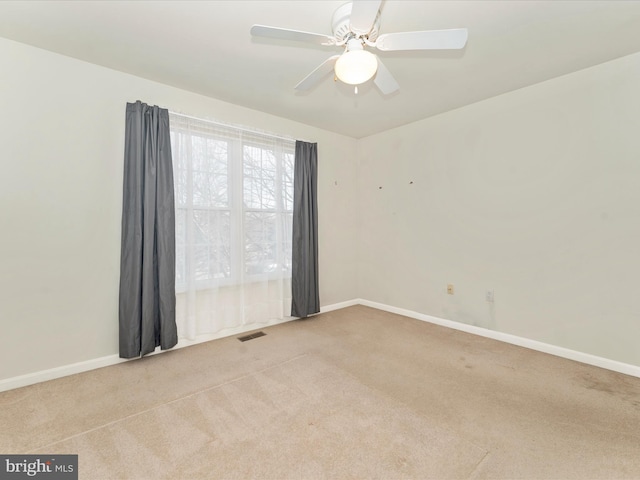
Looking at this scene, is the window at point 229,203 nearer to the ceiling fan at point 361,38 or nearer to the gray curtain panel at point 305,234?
the gray curtain panel at point 305,234

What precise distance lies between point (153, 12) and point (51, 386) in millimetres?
2758

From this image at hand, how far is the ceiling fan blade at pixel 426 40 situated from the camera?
4.89 feet

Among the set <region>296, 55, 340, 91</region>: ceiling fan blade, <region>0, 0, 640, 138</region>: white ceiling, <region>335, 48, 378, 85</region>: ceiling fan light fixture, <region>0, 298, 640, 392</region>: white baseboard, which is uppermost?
<region>0, 0, 640, 138</region>: white ceiling

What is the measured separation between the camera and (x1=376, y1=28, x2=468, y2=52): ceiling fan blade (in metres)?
1.49

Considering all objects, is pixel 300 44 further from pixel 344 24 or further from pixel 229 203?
pixel 229 203

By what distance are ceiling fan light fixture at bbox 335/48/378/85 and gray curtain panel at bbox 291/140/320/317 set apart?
6.74 feet

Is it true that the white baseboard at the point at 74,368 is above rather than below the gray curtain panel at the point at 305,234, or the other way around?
below

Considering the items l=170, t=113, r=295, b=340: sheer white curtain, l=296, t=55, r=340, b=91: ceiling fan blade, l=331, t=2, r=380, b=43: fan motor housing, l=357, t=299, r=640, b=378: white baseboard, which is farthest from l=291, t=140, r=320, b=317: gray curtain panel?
l=331, t=2, r=380, b=43: fan motor housing

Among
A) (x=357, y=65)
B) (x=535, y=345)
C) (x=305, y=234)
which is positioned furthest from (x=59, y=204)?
(x=535, y=345)

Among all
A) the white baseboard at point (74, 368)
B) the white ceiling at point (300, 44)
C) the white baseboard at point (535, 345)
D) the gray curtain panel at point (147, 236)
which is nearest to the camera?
the white ceiling at point (300, 44)

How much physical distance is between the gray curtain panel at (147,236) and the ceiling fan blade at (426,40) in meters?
2.09

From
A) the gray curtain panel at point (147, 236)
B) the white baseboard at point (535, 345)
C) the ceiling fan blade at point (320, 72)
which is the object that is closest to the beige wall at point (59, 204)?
the gray curtain panel at point (147, 236)

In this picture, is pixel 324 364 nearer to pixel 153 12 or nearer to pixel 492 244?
pixel 492 244

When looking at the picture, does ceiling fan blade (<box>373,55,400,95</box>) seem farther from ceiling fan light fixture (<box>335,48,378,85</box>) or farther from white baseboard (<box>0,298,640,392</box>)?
white baseboard (<box>0,298,640,392</box>)
